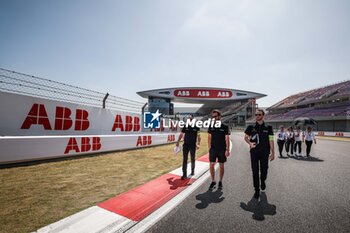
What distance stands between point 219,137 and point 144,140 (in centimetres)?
721

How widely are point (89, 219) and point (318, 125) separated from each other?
144ft

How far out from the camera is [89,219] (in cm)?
256

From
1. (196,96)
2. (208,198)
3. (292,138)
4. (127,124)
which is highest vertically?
(196,96)

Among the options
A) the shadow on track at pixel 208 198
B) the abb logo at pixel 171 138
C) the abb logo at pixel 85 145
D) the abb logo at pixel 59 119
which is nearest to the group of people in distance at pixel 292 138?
the shadow on track at pixel 208 198

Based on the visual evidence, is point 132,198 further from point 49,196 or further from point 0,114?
point 0,114

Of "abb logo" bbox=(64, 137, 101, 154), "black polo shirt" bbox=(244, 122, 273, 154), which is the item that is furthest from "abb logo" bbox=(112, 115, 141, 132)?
"black polo shirt" bbox=(244, 122, 273, 154)

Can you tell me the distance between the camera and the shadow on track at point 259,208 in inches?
111

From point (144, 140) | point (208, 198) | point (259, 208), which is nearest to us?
point (259, 208)

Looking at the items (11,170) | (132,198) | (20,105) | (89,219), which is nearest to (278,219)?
(132,198)

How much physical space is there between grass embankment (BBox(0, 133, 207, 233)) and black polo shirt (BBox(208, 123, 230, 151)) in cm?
200

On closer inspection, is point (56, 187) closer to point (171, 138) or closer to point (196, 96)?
point (171, 138)

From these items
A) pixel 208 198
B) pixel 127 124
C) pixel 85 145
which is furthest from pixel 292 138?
pixel 85 145

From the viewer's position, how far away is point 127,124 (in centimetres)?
1055

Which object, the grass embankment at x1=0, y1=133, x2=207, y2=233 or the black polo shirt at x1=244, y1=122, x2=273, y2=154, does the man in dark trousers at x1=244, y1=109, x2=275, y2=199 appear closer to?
the black polo shirt at x1=244, y1=122, x2=273, y2=154
